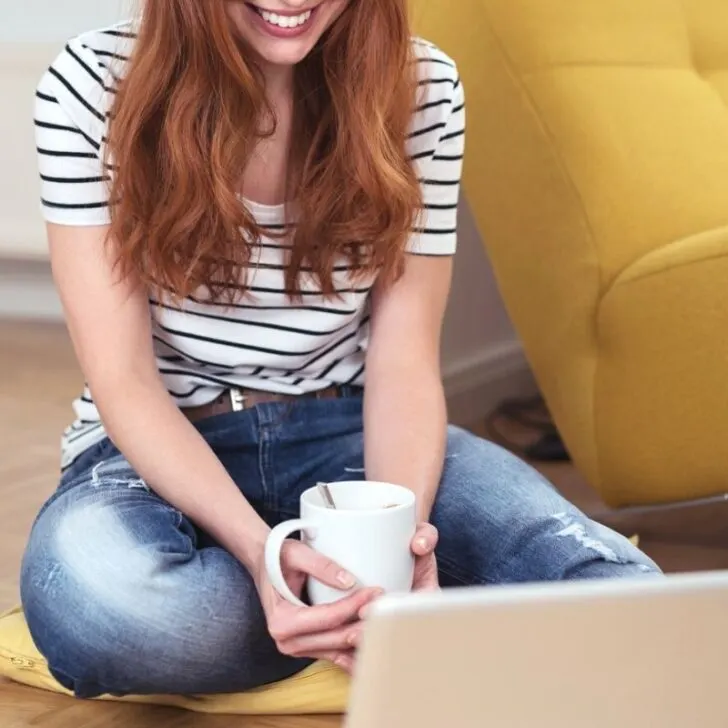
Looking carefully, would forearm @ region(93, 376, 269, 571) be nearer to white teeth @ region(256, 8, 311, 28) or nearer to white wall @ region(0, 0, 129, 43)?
white teeth @ region(256, 8, 311, 28)

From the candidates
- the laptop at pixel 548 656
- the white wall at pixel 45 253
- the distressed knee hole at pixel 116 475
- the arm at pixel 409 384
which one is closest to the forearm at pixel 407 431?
the arm at pixel 409 384

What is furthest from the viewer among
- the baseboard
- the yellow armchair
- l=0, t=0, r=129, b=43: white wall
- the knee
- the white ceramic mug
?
l=0, t=0, r=129, b=43: white wall

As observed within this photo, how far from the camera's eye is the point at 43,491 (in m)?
1.86

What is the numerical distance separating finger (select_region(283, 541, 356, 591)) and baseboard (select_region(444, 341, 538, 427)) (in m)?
1.23

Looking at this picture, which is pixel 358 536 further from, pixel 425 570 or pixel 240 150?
pixel 240 150

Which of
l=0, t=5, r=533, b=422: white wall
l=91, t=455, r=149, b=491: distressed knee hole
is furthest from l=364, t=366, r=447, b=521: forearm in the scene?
l=0, t=5, r=533, b=422: white wall

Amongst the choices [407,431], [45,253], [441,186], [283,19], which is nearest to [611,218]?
[441,186]

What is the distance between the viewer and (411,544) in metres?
1.00

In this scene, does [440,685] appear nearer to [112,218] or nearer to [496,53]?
[112,218]

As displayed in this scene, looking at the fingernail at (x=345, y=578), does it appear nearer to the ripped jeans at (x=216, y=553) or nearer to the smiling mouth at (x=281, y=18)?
the ripped jeans at (x=216, y=553)

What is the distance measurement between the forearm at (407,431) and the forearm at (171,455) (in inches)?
5.7

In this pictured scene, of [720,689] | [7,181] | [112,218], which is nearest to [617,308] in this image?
[112,218]

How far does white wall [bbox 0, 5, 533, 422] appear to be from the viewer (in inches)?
88.7

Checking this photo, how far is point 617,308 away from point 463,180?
1.09ft
